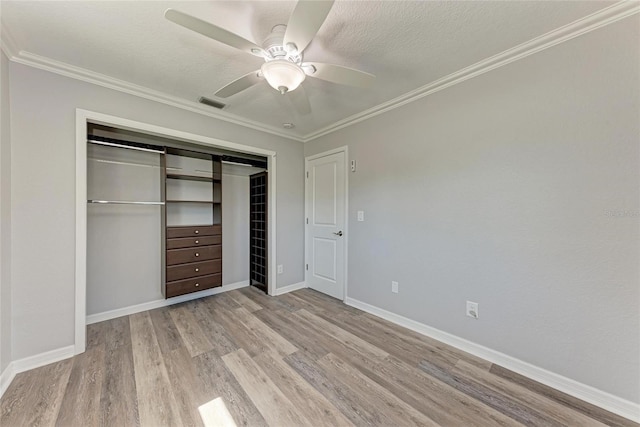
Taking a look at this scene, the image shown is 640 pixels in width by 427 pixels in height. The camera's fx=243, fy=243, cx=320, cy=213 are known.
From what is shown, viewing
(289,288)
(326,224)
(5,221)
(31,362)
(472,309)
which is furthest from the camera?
(289,288)

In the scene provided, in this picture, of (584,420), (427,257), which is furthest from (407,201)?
(584,420)

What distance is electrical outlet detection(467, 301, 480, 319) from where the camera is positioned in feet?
6.73

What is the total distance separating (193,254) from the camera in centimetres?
296

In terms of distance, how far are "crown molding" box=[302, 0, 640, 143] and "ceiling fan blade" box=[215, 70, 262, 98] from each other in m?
1.53

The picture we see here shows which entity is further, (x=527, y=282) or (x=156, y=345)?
(x=156, y=345)

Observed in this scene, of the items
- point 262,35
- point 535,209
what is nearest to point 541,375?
point 535,209

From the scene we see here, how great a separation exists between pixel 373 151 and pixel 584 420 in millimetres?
2582

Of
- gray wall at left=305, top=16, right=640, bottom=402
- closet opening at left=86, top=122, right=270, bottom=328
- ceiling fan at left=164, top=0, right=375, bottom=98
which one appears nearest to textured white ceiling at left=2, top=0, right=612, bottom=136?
ceiling fan at left=164, top=0, right=375, bottom=98

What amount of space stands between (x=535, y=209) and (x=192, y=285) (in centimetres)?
346

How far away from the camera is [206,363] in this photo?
193cm

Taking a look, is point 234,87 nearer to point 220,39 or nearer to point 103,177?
point 220,39

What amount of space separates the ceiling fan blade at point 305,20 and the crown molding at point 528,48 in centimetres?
148

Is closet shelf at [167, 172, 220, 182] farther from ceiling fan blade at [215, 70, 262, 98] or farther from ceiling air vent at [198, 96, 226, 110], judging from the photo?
ceiling fan blade at [215, 70, 262, 98]

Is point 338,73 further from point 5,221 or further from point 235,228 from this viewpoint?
point 235,228
